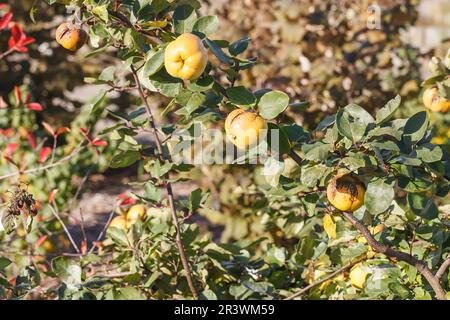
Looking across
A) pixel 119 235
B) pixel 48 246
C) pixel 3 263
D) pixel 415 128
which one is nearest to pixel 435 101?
pixel 415 128

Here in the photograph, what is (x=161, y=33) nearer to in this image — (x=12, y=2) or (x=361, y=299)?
(x=361, y=299)

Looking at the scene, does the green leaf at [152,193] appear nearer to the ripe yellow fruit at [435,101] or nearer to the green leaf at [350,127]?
the green leaf at [350,127]

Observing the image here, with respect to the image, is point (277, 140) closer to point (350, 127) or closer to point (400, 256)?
point (350, 127)

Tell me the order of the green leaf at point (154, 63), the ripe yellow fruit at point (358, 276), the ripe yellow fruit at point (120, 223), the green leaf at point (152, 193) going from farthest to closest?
1. the ripe yellow fruit at point (120, 223)
2. the green leaf at point (152, 193)
3. the ripe yellow fruit at point (358, 276)
4. the green leaf at point (154, 63)

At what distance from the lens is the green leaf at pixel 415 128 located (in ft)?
4.97

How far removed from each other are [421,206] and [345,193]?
10.0 inches

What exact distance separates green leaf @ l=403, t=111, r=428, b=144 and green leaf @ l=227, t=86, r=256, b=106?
35 centimetres

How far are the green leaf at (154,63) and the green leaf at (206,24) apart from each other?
0.36 feet

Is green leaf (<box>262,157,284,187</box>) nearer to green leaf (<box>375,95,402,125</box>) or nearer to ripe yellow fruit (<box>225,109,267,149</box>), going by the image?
ripe yellow fruit (<box>225,109,267,149</box>)

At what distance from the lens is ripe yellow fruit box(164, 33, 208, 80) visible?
1.40 m

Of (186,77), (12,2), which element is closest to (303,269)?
(186,77)

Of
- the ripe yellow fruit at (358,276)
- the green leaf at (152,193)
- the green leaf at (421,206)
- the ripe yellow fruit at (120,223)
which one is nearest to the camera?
the green leaf at (421,206)

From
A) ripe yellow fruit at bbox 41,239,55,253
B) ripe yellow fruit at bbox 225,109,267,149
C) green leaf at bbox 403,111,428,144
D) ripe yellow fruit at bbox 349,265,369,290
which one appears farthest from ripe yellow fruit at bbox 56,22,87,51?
ripe yellow fruit at bbox 41,239,55,253

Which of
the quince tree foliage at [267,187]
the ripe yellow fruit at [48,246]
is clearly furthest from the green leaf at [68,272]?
the ripe yellow fruit at [48,246]
